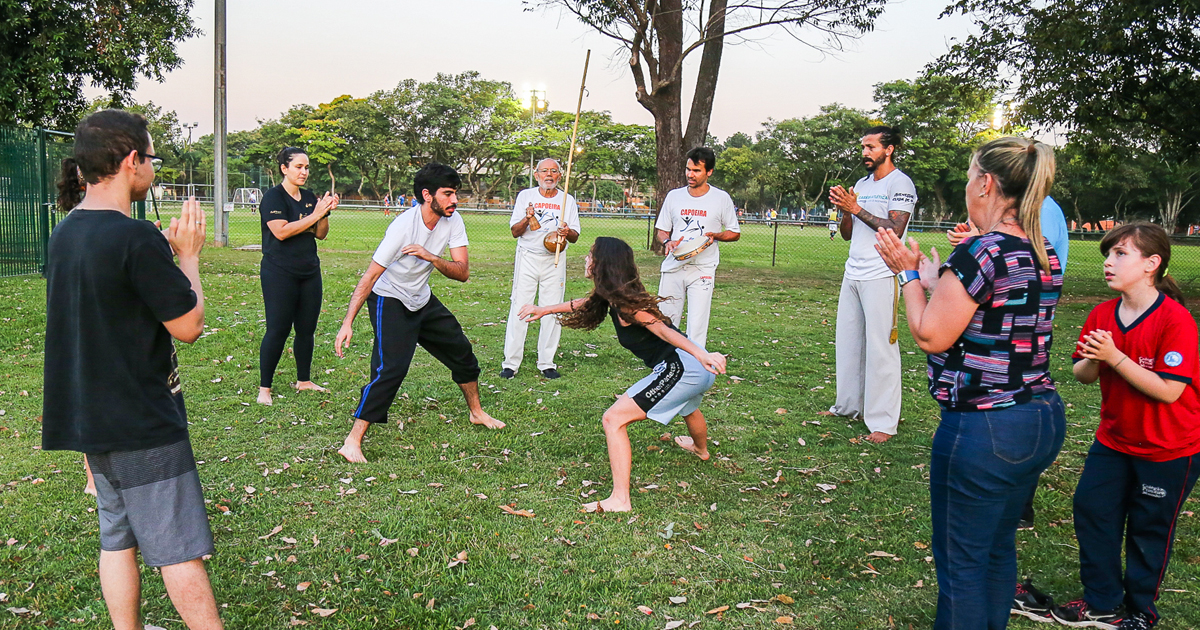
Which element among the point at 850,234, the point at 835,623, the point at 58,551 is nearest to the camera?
the point at 835,623

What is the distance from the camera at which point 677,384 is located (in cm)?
448

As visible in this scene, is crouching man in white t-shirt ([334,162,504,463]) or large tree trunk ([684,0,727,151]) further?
large tree trunk ([684,0,727,151])

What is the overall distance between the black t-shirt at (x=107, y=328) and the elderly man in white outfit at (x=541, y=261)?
521 cm

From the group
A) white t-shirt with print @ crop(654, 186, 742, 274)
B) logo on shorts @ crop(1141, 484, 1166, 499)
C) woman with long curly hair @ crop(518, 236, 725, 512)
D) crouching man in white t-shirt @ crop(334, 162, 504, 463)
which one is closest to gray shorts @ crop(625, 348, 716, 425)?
woman with long curly hair @ crop(518, 236, 725, 512)

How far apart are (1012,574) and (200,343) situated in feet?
26.6

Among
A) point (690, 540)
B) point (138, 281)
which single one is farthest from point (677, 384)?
point (138, 281)

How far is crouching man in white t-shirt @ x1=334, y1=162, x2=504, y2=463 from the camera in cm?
517

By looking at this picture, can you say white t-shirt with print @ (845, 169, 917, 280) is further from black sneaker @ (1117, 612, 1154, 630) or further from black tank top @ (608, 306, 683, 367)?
black sneaker @ (1117, 612, 1154, 630)

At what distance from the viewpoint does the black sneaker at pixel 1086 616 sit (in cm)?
332

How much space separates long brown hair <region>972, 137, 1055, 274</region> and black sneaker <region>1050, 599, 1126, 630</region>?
1747mm

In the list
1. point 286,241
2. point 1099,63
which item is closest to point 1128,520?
point 286,241

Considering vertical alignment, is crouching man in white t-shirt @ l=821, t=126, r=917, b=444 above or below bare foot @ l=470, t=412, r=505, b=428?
above

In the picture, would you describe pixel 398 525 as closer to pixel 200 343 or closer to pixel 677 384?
pixel 677 384

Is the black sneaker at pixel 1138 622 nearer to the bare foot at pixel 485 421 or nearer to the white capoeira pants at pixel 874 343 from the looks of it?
the white capoeira pants at pixel 874 343
